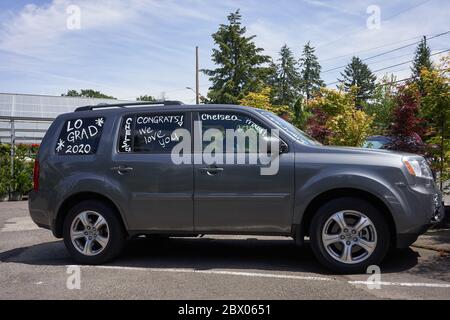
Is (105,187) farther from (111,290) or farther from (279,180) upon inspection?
(279,180)

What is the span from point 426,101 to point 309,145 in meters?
3.02

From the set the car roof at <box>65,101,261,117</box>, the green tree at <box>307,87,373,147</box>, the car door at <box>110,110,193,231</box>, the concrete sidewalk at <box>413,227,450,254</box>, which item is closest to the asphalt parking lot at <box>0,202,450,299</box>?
the concrete sidewalk at <box>413,227,450,254</box>

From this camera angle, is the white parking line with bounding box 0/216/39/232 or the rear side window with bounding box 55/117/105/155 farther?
the white parking line with bounding box 0/216/39/232

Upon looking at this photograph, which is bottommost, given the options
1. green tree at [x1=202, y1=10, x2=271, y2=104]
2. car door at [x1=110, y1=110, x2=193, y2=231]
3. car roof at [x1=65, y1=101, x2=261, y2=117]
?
car door at [x1=110, y1=110, x2=193, y2=231]

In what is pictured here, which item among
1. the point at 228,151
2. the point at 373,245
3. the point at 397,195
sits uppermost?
the point at 228,151

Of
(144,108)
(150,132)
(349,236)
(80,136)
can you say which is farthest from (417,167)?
(80,136)

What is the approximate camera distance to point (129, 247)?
727 centimetres

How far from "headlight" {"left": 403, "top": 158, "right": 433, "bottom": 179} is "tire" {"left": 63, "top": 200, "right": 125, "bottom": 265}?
11.1ft

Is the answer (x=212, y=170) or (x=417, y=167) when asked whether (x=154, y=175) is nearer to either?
(x=212, y=170)

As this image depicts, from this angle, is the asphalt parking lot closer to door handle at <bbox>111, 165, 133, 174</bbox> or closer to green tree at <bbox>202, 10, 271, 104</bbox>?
door handle at <bbox>111, 165, 133, 174</bbox>

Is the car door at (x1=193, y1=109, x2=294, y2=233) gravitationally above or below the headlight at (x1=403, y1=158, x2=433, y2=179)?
below

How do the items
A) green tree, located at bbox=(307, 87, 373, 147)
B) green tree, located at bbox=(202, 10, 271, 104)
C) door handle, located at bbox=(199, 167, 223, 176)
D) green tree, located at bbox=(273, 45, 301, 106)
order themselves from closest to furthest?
1. door handle, located at bbox=(199, 167, 223, 176)
2. green tree, located at bbox=(307, 87, 373, 147)
3. green tree, located at bbox=(202, 10, 271, 104)
4. green tree, located at bbox=(273, 45, 301, 106)

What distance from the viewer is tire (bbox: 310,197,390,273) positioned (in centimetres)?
530
